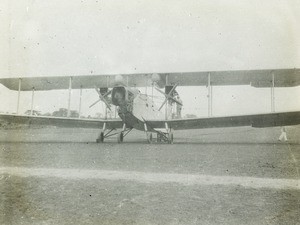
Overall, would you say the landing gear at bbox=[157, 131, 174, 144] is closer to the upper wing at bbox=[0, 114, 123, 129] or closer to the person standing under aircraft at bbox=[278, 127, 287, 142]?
the upper wing at bbox=[0, 114, 123, 129]

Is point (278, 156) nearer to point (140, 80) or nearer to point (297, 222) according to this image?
point (297, 222)

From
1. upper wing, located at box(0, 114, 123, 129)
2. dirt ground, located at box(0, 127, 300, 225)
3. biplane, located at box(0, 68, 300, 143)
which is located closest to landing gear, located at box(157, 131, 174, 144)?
biplane, located at box(0, 68, 300, 143)

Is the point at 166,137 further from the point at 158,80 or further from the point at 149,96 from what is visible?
the point at 158,80

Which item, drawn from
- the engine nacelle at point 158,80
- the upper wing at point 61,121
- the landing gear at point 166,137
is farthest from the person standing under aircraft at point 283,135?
the upper wing at point 61,121

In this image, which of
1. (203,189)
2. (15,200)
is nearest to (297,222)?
(203,189)

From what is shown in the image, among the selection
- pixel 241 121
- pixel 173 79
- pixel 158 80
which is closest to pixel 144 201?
pixel 241 121

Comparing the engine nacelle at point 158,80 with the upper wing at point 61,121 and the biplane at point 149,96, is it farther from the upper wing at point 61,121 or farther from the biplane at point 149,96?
the upper wing at point 61,121
